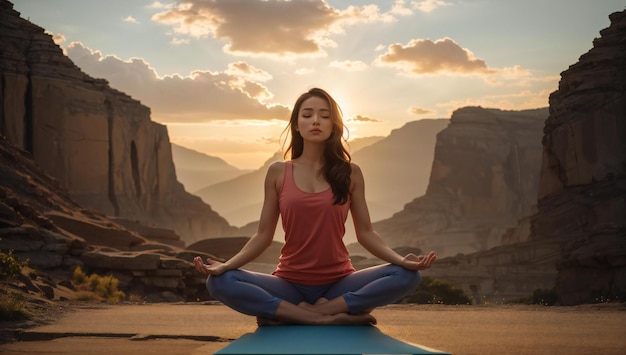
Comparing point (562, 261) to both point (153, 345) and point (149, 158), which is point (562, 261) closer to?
point (153, 345)

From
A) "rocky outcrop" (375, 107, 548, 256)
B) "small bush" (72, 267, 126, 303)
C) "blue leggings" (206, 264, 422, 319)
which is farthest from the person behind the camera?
"rocky outcrop" (375, 107, 548, 256)

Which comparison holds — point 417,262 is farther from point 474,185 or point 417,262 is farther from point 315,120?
point 474,185

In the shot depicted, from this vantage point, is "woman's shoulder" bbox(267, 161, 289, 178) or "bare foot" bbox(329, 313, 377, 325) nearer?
"bare foot" bbox(329, 313, 377, 325)

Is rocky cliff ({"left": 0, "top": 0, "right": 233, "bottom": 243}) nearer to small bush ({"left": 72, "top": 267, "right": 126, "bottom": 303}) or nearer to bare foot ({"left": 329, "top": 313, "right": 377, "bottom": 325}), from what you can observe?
small bush ({"left": 72, "top": 267, "right": 126, "bottom": 303})

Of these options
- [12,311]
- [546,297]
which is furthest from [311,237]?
[546,297]

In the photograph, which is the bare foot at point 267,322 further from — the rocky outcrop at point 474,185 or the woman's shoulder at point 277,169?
the rocky outcrop at point 474,185

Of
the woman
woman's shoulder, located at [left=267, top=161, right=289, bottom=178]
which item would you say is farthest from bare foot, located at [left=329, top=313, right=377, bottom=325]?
woman's shoulder, located at [left=267, top=161, right=289, bottom=178]

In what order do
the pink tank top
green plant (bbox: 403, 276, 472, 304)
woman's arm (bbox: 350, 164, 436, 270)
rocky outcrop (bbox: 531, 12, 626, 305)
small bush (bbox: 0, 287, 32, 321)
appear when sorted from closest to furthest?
the pink tank top
woman's arm (bbox: 350, 164, 436, 270)
small bush (bbox: 0, 287, 32, 321)
green plant (bbox: 403, 276, 472, 304)
rocky outcrop (bbox: 531, 12, 626, 305)

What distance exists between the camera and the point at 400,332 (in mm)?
7129

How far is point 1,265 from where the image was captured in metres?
11.4

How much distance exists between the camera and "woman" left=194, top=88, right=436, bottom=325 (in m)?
5.29

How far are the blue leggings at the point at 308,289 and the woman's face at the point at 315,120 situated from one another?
3.45 ft

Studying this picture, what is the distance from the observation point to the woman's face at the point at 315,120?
18.5 ft

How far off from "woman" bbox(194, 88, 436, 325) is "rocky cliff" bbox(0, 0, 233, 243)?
46.0 meters
